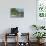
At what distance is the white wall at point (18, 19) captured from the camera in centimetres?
680

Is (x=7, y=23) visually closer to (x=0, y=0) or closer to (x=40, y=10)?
(x=0, y=0)

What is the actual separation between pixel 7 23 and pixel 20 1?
3.56 feet

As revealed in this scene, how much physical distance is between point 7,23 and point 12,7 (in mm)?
712

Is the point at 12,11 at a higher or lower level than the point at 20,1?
lower

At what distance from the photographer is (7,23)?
22.5 ft

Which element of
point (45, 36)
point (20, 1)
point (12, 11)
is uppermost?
point (20, 1)

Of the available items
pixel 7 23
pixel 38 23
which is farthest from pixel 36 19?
pixel 7 23

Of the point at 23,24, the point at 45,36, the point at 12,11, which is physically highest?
the point at 12,11

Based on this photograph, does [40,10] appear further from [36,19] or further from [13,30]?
[13,30]

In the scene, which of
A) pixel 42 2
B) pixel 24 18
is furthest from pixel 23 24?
pixel 42 2

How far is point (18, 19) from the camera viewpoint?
22.5 feet

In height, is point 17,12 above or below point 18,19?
above

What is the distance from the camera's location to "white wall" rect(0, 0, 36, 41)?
6.80 meters

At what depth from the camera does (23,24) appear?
6.88 meters
